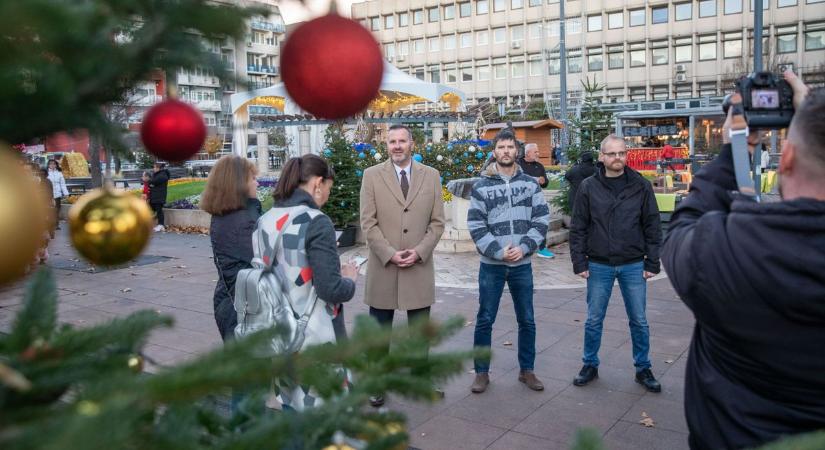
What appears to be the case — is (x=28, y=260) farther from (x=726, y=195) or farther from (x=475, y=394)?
(x=475, y=394)

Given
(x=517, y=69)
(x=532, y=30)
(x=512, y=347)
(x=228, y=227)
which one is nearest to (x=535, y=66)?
(x=517, y=69)

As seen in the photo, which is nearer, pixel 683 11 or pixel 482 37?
pixel 683 11

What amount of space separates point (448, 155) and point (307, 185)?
10289 millimetres

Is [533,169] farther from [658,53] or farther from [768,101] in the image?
[658,53]

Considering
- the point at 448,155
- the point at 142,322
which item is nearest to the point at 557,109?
the point at 448,155

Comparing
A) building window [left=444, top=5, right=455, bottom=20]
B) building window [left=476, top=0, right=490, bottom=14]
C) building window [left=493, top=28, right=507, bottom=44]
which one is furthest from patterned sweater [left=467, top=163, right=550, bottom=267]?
building window [left=444, top=5, right=455, bottom=20]

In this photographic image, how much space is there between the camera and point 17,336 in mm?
902

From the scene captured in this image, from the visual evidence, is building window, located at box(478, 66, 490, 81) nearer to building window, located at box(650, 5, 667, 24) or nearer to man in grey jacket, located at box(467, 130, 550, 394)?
building window, located at box(650, 5, 667, 24)

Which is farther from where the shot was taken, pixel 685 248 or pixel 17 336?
pixel 685 248

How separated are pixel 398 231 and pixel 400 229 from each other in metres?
0.02

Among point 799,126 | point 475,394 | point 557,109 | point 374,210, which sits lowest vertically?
point 475,394

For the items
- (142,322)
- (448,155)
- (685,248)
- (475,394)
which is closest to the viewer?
(142,322)

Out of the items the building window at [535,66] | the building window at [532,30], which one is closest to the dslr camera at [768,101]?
the building window at [535,66]

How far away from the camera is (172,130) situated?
1087mm
